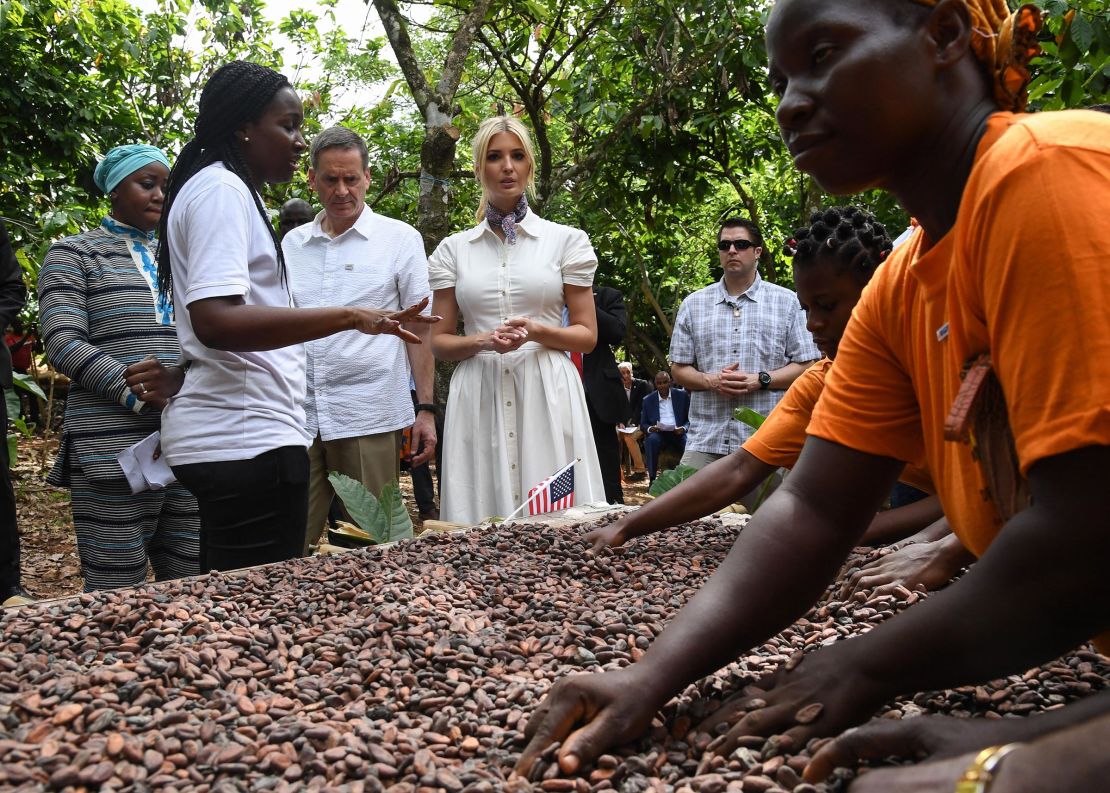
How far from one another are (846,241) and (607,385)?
2.65 m

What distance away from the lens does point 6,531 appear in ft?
11.1

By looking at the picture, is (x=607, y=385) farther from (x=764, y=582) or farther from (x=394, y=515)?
(x=764, y=582)

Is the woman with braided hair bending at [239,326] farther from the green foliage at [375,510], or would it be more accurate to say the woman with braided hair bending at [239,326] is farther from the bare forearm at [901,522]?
the bare forearm at [901,522]

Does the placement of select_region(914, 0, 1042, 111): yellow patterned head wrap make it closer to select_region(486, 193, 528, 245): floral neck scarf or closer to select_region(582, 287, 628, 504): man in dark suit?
select_region(486, 193, 528, 245): floral neck scarf

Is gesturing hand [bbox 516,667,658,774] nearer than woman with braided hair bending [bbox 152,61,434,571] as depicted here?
Yes

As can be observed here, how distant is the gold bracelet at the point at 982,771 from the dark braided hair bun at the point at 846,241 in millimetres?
1965

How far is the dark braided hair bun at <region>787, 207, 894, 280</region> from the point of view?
277 cm

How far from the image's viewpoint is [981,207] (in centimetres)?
111

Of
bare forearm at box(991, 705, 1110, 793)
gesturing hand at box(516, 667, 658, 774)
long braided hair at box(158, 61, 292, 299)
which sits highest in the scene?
long braided hair at box(158, 61, 292, 299)

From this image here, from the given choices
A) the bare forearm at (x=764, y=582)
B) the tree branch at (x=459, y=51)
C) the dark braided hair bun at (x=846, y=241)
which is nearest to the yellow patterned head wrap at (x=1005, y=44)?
the bare forearm at (x=764, y=582)

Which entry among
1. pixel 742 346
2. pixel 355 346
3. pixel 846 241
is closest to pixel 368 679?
pixel 846 241

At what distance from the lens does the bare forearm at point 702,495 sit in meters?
2.62

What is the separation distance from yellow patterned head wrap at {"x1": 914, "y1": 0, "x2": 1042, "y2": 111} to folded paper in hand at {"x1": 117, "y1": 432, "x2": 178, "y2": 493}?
7.89 ft

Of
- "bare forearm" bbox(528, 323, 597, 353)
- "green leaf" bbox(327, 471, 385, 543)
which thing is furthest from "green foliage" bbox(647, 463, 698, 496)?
"green leaf" bbox(327, 471, 385, 543)
